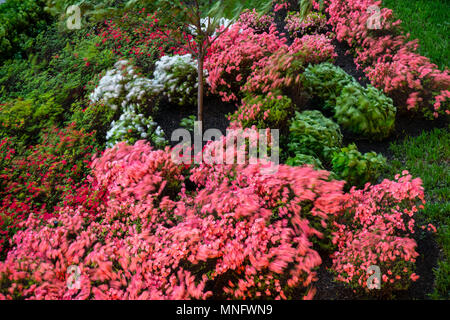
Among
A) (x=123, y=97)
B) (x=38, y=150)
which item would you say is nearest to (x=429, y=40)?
(x=123, y=97)

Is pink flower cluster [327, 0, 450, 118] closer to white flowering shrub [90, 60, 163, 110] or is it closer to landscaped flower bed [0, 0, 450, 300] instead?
landscaped flower bed [0, 0, 450, 300]

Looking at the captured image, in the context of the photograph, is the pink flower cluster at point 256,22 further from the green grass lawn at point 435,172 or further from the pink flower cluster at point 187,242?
the pink flower cluster at point 187,242

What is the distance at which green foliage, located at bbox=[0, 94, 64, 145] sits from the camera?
5.68 metres

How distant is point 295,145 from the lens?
468 centimetres

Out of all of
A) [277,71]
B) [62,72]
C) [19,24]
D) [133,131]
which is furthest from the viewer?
[19,24]

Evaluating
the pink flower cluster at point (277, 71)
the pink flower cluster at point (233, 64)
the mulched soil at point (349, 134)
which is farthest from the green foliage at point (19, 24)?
the pink flower cluster at point (277, 71)

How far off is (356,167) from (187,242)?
2.15m

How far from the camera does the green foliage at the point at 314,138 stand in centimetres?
463

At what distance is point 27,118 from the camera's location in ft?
19.2

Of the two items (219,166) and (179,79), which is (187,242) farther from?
(179,79)

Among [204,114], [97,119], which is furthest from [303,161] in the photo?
[97,119]

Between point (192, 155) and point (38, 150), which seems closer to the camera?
point (192, 155)
